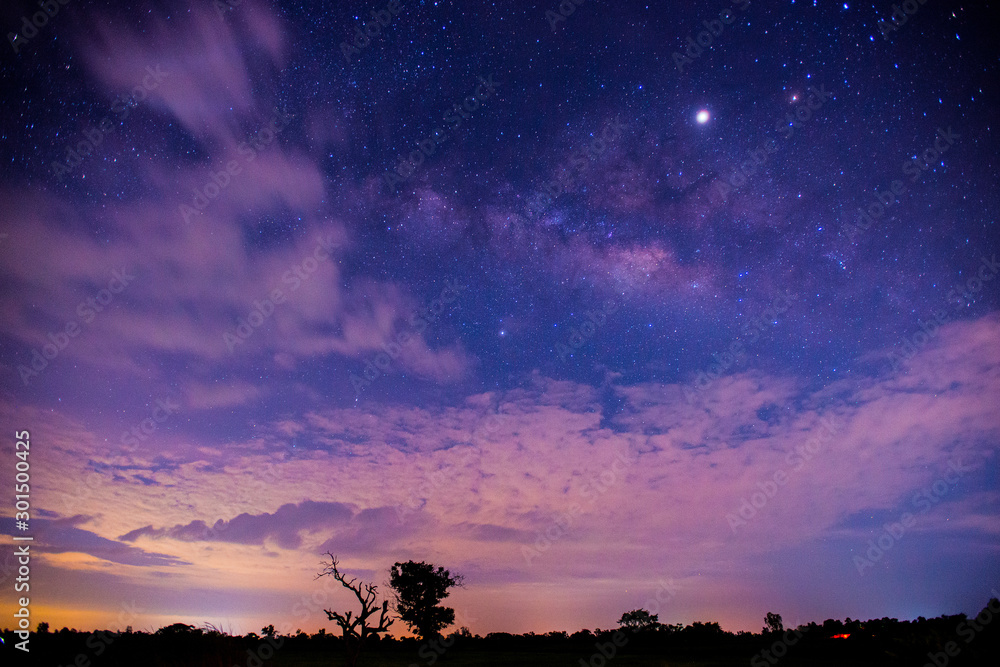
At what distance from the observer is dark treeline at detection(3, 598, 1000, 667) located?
9.50m

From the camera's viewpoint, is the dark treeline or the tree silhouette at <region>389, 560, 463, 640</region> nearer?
the dark treeline

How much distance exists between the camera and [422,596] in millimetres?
53500

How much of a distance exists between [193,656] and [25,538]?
4856 millimetres

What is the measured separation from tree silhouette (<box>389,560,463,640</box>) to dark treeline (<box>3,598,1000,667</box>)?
2.63m

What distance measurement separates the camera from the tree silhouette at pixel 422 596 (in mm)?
53219

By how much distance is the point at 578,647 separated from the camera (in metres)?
58.8

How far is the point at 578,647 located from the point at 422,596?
66.8 feet

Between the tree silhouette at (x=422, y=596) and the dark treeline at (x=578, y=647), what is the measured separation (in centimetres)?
263

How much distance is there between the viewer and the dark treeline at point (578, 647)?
31.2 feet

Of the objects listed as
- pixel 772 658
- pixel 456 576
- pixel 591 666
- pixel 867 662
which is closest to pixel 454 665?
pixel 591 666

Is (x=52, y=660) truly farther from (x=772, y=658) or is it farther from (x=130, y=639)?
(x=772, y=658)

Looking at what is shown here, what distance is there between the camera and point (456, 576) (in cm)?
5566

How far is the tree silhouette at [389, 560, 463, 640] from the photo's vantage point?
5322cm

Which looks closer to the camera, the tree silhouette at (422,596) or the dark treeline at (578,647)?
the dark treeline at (578,647)
